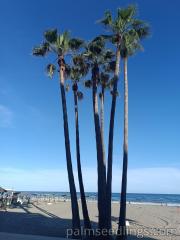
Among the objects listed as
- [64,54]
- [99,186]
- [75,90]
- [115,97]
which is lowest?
[99,186]

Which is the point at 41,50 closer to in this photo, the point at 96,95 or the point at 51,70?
the point at 51,70

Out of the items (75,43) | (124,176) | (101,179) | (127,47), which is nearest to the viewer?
(124,176)

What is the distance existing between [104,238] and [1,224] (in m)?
10.3

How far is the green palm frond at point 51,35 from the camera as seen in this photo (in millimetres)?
19188

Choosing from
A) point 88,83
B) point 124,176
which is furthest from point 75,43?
point 124,176

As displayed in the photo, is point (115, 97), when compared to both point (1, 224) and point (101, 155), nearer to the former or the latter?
point (101, 155)

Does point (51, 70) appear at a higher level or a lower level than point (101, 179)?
higher

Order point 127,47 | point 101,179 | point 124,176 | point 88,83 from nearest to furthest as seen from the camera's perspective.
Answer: point 124,176 < point 101,179 < point 127,47 < point 88,83

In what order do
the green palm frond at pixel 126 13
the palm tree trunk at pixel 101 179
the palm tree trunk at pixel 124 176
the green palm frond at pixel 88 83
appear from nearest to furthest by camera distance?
1. the palm tree trunk at pixel 124 176
2. the palm tree trunk at pixel 101 179
3. the green palm frond at pixel 126 13
4. the green palm frond at pixel 88 83

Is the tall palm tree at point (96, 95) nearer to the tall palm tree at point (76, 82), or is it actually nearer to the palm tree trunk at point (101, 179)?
the palm tree trunk at point (101, 179)

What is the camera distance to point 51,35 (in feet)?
63.1

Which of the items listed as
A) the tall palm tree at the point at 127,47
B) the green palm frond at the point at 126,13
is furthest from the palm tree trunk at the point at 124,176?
the green palm frond at the point at 126,13

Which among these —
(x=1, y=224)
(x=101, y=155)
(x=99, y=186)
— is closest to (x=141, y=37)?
(x=101, y=155)

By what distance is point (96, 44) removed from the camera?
19203 mm
